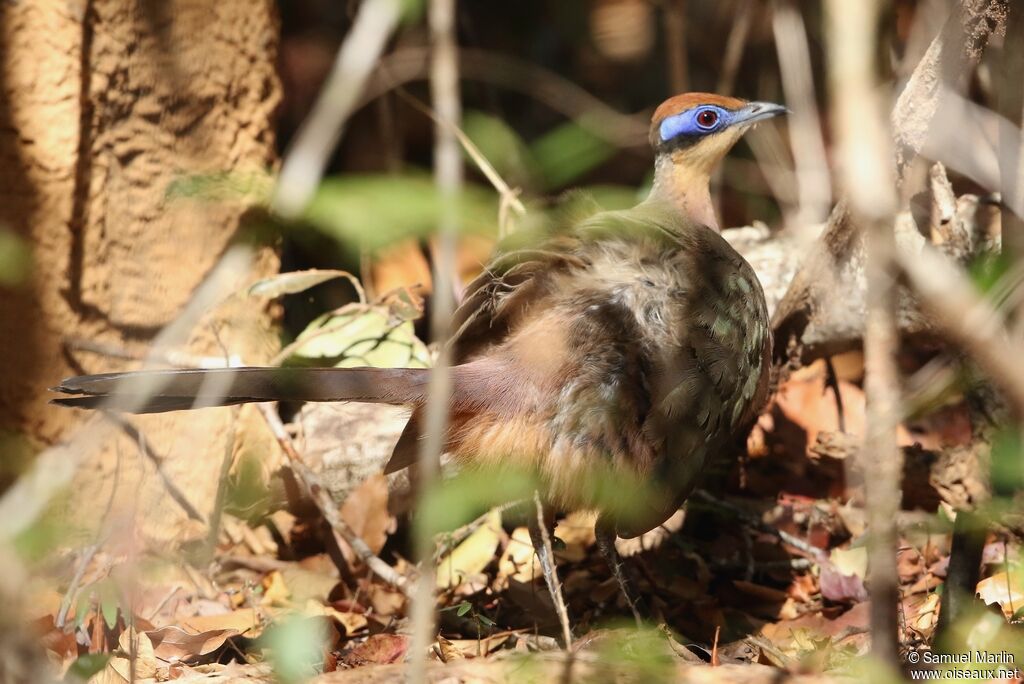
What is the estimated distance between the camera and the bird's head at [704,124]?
13.7 feet

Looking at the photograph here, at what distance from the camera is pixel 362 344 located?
4289mm

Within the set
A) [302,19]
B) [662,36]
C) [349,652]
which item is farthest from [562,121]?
[349,652]

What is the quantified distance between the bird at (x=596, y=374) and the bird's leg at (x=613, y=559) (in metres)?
0.01

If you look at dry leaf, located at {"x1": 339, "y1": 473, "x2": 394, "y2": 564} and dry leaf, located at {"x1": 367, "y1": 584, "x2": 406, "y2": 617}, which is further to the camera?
dry leaf, located at {"x1": 339, "y1": 473, "x2": 394, "y2": 564}

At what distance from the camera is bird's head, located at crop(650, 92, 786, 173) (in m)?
4.18

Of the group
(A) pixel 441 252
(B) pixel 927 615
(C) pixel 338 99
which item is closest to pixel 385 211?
(A) pixel 441 252

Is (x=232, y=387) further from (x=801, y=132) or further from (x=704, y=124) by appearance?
(x=801, y=132)

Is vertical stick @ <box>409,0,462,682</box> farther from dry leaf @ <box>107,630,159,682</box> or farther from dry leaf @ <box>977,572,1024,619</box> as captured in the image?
dry leaf @ <box>977,572,1024,619</box>

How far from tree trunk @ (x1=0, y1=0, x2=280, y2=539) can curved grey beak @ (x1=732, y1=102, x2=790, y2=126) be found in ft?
6.27

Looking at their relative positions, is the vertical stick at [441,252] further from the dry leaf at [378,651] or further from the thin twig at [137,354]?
the thin twig at [137,354]

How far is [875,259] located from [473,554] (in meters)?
2.70

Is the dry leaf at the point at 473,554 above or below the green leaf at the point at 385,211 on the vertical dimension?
below

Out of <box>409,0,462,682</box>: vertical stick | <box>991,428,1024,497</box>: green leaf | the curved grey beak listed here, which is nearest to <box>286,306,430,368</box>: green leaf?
the curved grey beak

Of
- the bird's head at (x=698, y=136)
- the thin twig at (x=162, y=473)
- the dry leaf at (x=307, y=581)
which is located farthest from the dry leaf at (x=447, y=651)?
the bird's head at (x=698, y=136)
